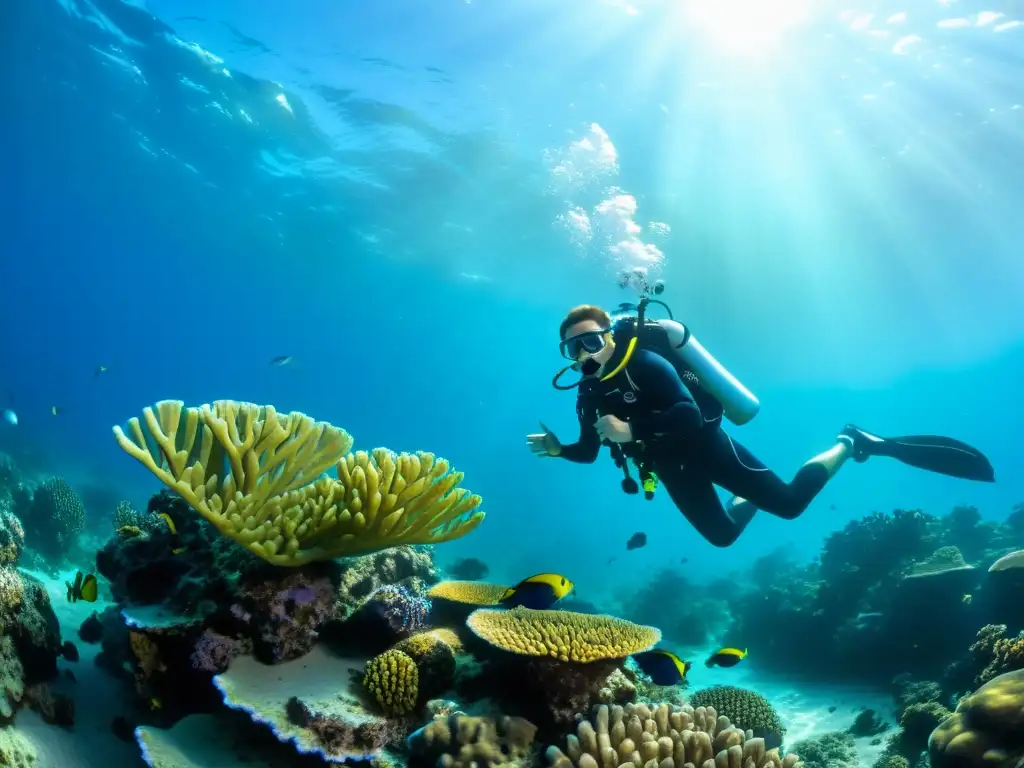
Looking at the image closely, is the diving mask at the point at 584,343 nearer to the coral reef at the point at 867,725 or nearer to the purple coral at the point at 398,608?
the purple coral at the point at 398,608

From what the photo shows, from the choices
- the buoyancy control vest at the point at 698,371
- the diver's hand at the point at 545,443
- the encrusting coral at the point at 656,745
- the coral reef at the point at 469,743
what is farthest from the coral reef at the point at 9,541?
the buoyancy control vest at the point at 698,371

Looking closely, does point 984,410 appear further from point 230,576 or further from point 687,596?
point 230,576

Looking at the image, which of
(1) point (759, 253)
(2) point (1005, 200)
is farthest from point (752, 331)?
(2) point (1005, 200)

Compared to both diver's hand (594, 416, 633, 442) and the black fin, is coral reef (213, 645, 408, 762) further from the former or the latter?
the black fin

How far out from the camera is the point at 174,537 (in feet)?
13.0

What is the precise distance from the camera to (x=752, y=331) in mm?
44031

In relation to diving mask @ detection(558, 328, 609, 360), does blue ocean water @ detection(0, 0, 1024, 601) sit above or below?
above

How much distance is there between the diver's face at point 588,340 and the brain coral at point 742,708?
3.52 metres

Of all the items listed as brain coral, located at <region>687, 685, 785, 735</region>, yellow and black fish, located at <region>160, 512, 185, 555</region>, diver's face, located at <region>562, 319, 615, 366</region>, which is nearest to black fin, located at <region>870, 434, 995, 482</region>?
brain coral, located at <region>687, 685, 785, 735</region>

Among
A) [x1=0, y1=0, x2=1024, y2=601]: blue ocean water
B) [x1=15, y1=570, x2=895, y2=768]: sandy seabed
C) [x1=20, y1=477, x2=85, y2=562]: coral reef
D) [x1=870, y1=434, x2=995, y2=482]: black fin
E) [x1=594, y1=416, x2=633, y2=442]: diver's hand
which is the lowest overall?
[x1=15, y1=570, x2=895, y2=768]: sandy seabed

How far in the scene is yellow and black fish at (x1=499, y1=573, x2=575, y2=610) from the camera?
3.82m

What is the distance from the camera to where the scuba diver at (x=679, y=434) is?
550 centimetres

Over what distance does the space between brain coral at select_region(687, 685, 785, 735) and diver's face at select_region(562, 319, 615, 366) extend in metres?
3.52

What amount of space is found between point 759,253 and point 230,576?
33122mm
